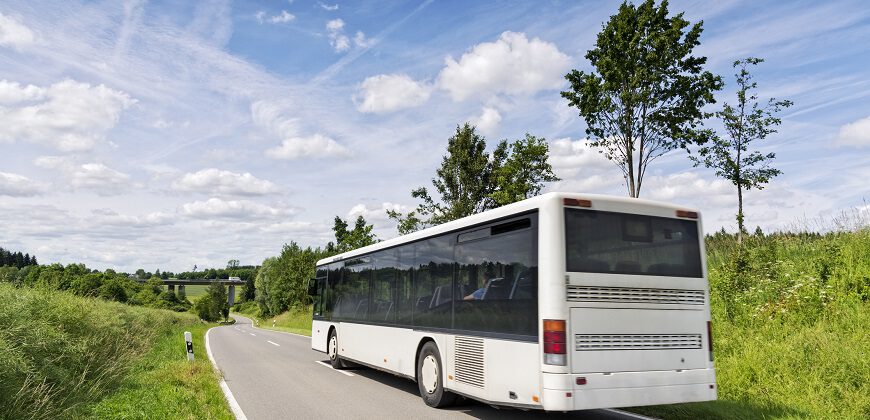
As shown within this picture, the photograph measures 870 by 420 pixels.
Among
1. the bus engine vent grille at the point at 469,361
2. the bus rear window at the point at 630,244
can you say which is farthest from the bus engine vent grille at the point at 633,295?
the bus engine vent grille at the point at 469,361

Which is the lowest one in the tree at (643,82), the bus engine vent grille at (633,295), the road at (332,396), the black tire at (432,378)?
the road at (332,396)

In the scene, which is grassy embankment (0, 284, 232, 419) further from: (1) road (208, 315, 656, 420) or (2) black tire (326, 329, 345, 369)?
(2) black tire (326, 329, 345, 369)

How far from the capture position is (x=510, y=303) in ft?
23.5

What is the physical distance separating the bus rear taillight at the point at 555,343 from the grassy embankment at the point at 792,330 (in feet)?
7.89

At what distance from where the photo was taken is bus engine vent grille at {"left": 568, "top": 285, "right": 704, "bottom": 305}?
660cm

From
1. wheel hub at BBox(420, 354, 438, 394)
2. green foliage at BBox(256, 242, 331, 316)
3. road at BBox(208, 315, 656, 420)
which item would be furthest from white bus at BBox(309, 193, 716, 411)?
green foliage at BBox(256, 242, 331, 316)

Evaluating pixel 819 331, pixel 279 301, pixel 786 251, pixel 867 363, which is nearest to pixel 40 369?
pixel 867 363

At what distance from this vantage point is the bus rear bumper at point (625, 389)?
6.31 metres

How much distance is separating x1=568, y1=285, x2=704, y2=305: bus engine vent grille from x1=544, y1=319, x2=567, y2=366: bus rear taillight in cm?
33

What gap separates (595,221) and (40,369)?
8.21 metres

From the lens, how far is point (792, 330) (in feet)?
33.3

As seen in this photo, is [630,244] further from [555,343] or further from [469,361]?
[469,361]

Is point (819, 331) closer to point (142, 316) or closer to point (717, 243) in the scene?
point (717, 243)

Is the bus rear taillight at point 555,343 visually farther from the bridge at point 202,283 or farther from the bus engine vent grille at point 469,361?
the bridge at point 202,283
